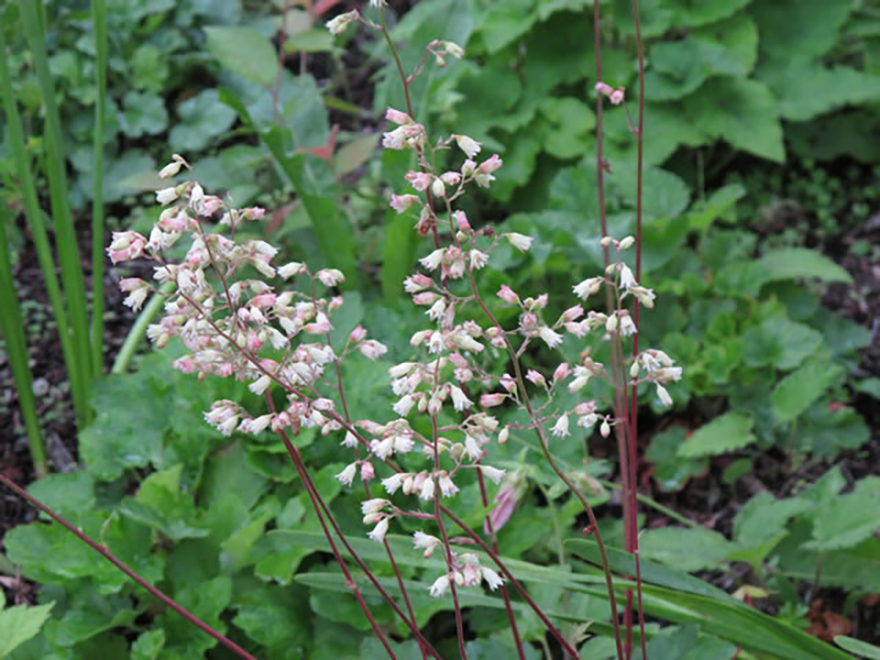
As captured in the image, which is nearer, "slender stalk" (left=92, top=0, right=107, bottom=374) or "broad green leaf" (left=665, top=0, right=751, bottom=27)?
"slender stalk" (left=92, top=0, right=107, bottom=374)

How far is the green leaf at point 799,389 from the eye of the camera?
7.48ft

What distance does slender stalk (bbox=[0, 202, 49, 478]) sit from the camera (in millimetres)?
2086

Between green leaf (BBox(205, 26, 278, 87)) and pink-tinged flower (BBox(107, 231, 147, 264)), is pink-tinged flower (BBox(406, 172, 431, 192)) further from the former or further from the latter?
green leaf (BBox(205, 26, 278, 87))

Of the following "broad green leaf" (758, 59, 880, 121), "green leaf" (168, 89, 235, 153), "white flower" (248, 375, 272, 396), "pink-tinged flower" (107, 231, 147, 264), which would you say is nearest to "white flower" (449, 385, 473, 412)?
"white flower" (248, 375, 272, 396)

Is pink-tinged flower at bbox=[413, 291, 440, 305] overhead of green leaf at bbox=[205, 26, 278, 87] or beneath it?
overhead

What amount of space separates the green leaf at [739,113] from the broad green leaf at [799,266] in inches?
16.8

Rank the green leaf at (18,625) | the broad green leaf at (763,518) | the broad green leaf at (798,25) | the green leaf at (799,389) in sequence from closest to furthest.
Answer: the green leaf at (18,625) → the broad green leaf at (763,518) → the green leaf at (799,389) → the broad green leaf at (798,25)

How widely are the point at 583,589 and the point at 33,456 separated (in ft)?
5.22

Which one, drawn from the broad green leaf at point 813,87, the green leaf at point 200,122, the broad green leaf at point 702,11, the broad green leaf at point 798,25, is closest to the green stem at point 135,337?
the green leaf at point 200,122

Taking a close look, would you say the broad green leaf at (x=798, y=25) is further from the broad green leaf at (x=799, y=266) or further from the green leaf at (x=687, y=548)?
the green leaf at (x=687, y=548)

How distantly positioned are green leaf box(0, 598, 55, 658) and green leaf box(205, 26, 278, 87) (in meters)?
1.83

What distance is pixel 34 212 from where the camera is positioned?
214 cm

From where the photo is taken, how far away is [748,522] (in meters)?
1.98

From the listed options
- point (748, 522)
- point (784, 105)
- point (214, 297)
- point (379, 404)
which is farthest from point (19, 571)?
point (784, 105)
